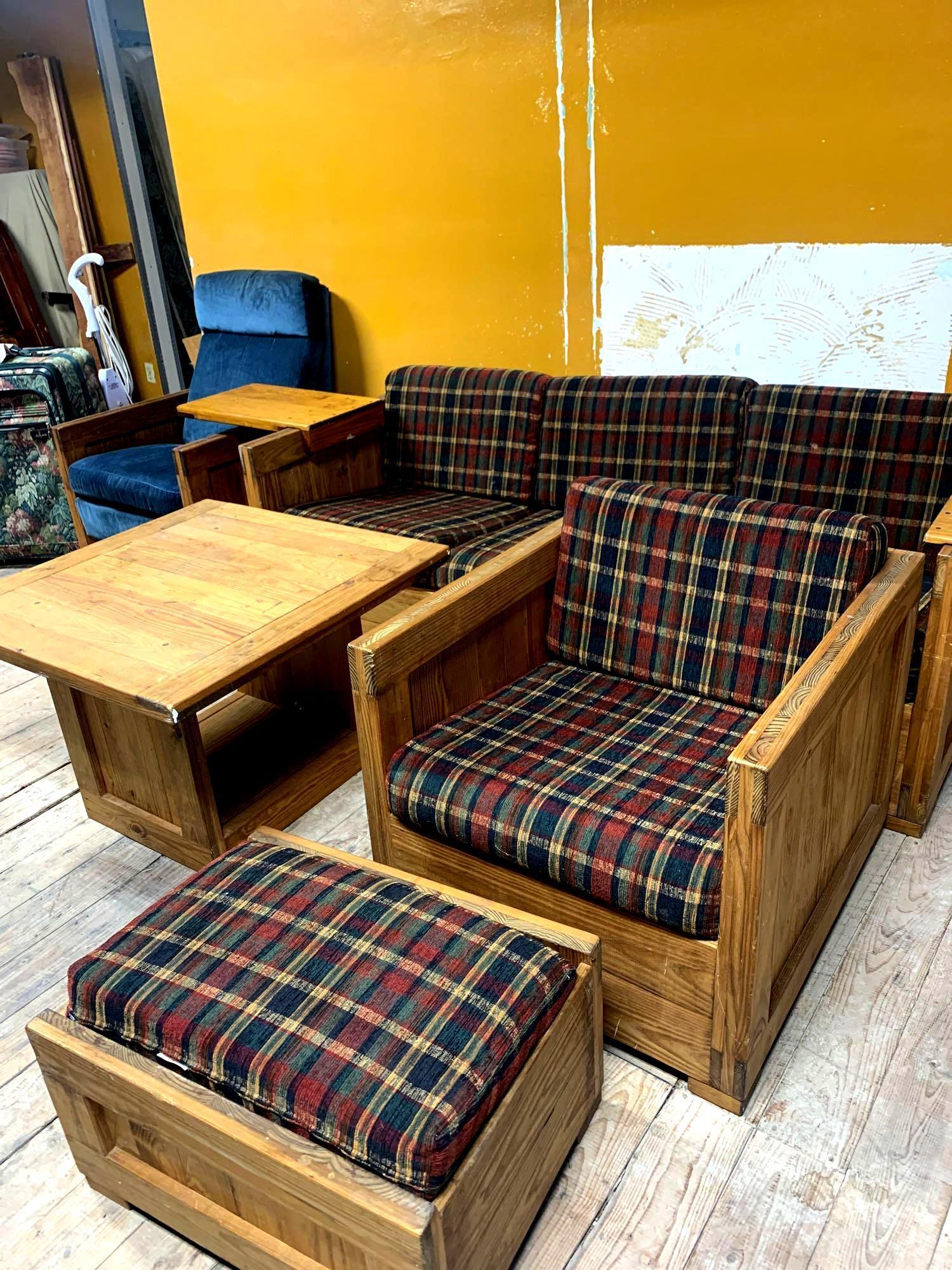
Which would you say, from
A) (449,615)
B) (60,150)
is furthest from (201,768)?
(60,150)

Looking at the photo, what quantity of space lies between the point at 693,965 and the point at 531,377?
6.13 ft

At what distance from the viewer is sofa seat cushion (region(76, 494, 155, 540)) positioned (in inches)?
134

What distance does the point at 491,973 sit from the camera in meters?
1.27

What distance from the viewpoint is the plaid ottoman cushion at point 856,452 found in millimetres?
2293

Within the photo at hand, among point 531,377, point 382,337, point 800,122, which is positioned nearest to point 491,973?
point 531,377

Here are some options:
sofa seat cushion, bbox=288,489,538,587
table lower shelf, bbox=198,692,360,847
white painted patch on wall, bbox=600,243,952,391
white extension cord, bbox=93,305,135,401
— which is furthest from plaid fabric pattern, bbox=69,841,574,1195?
white extension cord, bbox=93,305,135,401

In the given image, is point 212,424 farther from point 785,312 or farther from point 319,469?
point 785,312

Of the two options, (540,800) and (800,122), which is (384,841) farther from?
(800,122)

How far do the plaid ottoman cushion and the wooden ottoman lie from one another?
142 cm

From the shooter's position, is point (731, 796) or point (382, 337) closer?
point (731, 796)

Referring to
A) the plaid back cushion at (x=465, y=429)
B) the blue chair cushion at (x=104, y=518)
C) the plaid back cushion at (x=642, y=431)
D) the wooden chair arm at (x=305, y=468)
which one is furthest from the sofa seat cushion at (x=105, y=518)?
the plaid back cushion at (x=642, y=431)

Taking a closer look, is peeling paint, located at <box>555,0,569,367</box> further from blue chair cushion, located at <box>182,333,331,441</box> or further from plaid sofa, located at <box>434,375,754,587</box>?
blue chair cushion, located at <box>182,333,331,441</box>

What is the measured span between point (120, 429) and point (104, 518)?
0.36 m

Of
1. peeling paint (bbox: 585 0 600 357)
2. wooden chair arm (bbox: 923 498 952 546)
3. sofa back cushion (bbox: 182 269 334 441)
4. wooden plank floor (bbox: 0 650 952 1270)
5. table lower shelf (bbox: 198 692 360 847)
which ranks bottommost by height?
wooden plank floor (bbox: 0 650 952 1270)
